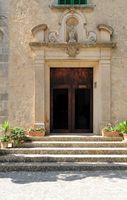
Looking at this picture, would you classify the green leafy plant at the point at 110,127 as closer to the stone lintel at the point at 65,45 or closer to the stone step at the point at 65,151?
the stone step at the point at 65,151

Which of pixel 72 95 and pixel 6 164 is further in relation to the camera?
pixel 72 95

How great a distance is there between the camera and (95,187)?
22.2 ft

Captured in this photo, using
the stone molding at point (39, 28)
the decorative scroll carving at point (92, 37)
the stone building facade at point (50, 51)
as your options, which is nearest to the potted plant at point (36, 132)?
the stone building facade at point (50, 51)

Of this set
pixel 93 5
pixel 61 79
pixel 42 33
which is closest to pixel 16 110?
pixel 61 79

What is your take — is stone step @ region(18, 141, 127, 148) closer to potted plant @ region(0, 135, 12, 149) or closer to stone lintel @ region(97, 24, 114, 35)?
potted plant @ region(0, 135, 12, 149)

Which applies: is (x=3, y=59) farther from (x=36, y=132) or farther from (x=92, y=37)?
(x=92, y=37)

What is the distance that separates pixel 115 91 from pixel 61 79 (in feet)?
6.76

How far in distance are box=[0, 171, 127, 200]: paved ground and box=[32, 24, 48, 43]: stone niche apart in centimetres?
475

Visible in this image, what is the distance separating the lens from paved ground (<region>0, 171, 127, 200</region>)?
6.11 m

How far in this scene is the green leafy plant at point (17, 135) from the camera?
9961mm

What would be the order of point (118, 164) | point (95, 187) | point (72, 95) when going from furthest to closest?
point (72, 95), point (118, 164), point (95, 187)

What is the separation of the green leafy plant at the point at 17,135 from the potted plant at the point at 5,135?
157 millimetres

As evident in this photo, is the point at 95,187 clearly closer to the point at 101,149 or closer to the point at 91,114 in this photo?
the point at 101,149

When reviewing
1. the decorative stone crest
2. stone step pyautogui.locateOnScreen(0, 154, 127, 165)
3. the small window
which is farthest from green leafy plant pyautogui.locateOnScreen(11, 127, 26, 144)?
the small window
